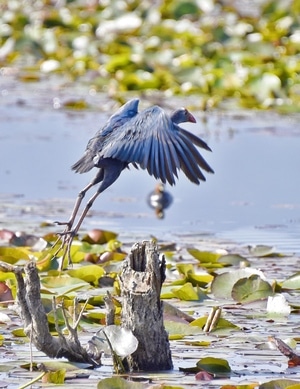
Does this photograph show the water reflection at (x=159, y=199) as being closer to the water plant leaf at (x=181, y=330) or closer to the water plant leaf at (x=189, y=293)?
the water plant leaf at (x=189, y=293)

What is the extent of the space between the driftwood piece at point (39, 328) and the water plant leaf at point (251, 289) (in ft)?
4.68

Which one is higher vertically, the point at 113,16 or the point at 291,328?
the point at 113,16

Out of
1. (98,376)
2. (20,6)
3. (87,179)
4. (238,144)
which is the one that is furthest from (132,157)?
(20,6)

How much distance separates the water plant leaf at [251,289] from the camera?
6.18 meters

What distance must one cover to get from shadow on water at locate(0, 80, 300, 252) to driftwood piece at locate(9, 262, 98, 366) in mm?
3115

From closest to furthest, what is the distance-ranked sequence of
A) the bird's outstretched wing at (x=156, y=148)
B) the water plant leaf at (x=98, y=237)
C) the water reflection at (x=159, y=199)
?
the bird's outstretched wing at (x=156, y=148) → the water plant leaf at (x=98, y=237) → the water reflection at (x=159, y=199)

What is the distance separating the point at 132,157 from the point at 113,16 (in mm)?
11887

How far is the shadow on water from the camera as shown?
8766 millimetres

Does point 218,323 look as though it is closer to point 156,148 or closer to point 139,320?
point 139,320

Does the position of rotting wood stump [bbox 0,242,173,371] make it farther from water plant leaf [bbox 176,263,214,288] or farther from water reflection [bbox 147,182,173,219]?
water reflection [bbox 147,182,173,219]

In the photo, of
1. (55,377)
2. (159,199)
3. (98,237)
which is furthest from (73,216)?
(159,199)

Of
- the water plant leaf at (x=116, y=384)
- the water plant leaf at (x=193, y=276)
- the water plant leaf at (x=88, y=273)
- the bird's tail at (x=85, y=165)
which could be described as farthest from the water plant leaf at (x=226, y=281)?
the water plant leaf at (x=116, y=384)

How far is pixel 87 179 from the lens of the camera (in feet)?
34.3

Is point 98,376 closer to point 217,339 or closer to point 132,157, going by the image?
point 217,339
